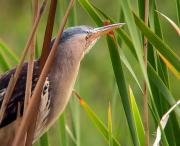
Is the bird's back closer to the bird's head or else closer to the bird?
the bird

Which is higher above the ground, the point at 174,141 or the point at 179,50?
the point at 174,141

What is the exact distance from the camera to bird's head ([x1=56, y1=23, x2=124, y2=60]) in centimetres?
250

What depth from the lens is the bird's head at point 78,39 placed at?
8.20 ft

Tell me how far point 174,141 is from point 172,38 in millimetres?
4305

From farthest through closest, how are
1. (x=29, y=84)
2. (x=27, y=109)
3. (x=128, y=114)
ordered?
(x=128, y=114)
(x=29, y=84)
(x=27, y=109)

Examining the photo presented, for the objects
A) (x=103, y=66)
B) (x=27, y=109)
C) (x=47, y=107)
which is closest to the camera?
(x=27, y=109)

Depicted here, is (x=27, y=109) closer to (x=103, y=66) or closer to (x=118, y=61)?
(x=118, y=61)

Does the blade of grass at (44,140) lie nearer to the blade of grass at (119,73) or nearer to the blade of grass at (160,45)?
the blade of grass at (119,73)

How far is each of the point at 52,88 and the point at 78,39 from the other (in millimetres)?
233

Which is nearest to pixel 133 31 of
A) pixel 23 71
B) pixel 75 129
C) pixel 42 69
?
pixel 42 69

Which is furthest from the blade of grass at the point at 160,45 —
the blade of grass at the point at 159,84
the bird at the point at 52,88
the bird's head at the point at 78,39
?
the bird's head at the point at 78,39

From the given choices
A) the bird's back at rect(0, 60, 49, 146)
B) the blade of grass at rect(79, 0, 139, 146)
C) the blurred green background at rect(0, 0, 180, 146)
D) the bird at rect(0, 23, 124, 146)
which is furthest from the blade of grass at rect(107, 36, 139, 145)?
the blurred green background at rect(0, 0, 180, 146)

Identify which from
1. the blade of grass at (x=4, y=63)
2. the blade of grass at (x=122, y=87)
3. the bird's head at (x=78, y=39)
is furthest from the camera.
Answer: the bird's head at (x=78, y=39)

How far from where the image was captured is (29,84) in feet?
5.92
